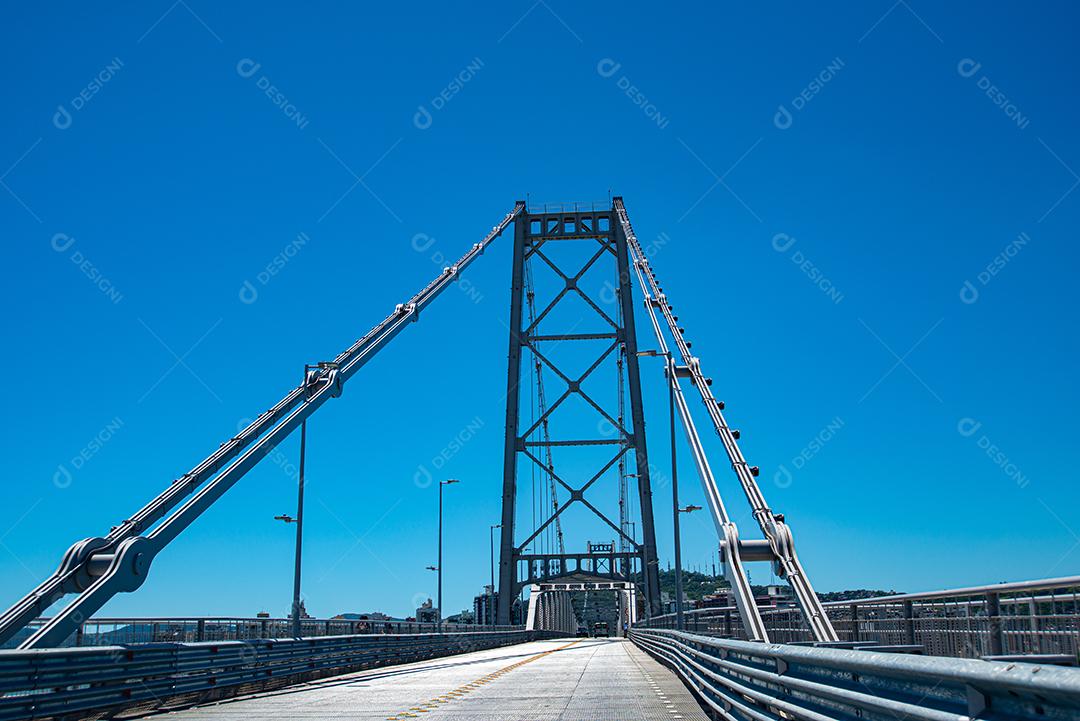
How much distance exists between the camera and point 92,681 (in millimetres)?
12430

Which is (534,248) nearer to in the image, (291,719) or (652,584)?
(652,584)

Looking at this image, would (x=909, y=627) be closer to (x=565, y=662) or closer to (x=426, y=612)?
(x=565, y=662)

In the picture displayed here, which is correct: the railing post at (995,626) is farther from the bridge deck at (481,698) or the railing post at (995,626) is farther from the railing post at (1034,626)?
the bridge deck at (481,698)

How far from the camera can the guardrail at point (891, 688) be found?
3.13m

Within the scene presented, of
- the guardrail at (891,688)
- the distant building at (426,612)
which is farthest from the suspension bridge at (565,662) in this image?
the distant building at (426,612)

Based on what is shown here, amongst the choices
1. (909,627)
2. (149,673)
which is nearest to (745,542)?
(909,627)

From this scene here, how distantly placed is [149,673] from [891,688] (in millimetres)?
11677

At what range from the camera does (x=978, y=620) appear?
10156 mm

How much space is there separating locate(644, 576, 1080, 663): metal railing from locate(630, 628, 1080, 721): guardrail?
2.57 ft

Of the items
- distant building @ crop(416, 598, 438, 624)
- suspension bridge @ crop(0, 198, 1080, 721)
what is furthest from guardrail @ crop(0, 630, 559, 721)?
distant building @ crop(416, 598, 438, 624)

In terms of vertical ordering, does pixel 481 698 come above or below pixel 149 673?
below

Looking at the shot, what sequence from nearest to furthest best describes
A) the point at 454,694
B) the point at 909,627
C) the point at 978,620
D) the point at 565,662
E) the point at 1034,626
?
the point at 1034,626 < the point at 978,620 < the point at 909,627 < the point at 454,694 < the point at 565,662

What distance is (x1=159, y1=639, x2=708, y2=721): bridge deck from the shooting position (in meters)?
12.5

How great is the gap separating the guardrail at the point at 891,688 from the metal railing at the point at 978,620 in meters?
0.78
